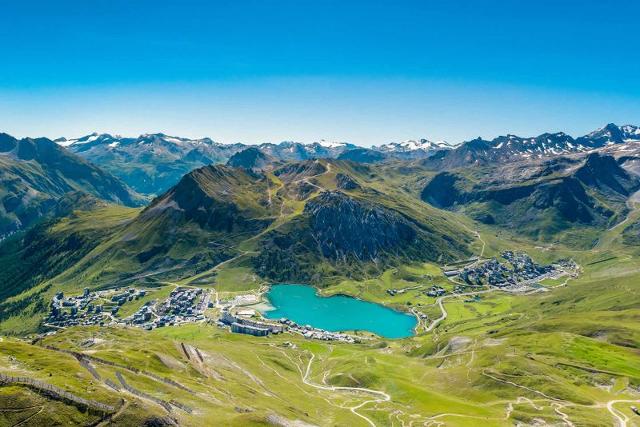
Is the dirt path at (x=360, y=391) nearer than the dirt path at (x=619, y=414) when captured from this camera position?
No

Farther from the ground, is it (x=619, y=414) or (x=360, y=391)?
(x=619, y=414)

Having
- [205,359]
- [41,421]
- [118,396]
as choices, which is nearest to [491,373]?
[205,359]

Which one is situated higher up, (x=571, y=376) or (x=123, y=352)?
(x=123, y=352)

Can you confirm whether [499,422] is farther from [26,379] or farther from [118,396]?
[26,379]

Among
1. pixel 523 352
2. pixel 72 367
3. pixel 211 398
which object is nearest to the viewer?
pixel 72 367

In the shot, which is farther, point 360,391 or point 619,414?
point 360,391

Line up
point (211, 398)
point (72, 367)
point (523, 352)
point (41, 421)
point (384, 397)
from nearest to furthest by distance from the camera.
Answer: point (41, 421)
point (72, 367)
point (211, 398)
point (384, 397)
point (523, 352)

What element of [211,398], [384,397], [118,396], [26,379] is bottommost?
[384,397]

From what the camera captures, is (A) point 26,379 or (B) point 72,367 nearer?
(A) point 26,379

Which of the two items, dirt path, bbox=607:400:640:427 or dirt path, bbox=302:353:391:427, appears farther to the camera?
dirt path, bbox=302:353:391:427
